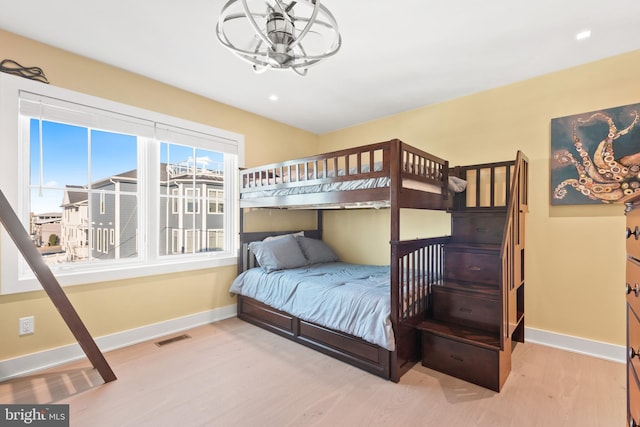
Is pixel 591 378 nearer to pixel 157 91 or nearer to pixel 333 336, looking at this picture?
pixel 333 336

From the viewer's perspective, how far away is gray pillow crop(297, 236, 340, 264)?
3.70 m

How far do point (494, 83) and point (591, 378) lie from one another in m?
2.58

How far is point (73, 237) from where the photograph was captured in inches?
99.0

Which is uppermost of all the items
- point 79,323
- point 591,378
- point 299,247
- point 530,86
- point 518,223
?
point 530,86

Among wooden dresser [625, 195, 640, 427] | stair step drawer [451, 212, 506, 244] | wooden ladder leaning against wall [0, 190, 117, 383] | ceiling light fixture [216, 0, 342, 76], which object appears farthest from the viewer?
stair step drawer [451, 212, 506, 244]

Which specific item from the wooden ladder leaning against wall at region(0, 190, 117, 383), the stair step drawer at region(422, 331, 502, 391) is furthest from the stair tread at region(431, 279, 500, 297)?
the wooden ladder leaning against wall at region(0, 190, 117, 383)

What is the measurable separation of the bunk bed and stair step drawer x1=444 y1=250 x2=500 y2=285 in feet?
0.30

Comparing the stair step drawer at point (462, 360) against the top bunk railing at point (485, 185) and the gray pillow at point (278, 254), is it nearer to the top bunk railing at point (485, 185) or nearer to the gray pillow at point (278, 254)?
the top bunk railing at point (485, 185)

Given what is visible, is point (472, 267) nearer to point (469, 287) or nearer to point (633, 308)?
point (469, 287)

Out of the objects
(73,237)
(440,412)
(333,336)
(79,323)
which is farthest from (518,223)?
(73,237)

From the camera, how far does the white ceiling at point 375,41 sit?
1873 mm

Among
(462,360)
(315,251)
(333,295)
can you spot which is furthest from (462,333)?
(315,251)

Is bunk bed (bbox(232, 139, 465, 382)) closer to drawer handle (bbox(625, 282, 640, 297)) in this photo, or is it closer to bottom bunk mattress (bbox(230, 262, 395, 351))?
bottom bunk mattress (bbox(230, 262, 395, 351))

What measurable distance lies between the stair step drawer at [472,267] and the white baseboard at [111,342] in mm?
2427
